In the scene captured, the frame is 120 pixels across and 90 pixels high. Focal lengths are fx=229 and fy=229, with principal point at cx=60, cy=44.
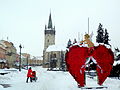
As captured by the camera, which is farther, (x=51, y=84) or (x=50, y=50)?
(x=50, y=50)

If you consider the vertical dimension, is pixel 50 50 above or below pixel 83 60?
above

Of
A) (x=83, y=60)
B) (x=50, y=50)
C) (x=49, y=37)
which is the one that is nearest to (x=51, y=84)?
(x=83, y=60)

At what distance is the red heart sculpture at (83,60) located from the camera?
52.1 feet

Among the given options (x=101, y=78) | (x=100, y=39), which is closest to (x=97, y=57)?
(x=101, y=78)

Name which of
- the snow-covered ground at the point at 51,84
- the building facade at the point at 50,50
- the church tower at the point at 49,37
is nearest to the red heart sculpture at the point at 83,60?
the snow-covered ground at the point at 51,84

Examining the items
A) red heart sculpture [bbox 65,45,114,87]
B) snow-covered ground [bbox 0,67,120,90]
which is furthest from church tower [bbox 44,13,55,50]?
red heart sculpture [bbox 65,45,114,87]

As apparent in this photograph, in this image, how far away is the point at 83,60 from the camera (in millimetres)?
15875

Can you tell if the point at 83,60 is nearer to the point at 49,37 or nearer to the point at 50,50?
the point at 50,50

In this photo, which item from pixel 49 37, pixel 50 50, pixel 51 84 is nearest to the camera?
pixel 51 84

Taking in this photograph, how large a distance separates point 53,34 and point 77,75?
4557 inches

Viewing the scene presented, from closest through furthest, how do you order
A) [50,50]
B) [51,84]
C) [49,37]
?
[51,84]
[50,50]
[49,37]

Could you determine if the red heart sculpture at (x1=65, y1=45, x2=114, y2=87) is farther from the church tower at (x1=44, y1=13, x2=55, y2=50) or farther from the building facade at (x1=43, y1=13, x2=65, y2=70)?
the church tower at (x1=44, y1=13, x2=55, y2=50)

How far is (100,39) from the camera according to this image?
5606 centimetres

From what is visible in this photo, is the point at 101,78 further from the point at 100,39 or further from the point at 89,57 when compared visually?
the point at 100,39
